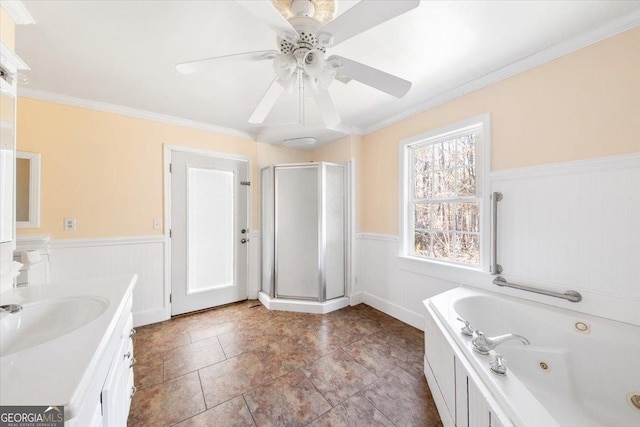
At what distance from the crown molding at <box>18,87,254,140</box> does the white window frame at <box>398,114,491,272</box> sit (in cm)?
216

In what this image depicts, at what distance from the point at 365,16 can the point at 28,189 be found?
3.04m

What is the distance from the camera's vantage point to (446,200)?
2.34m

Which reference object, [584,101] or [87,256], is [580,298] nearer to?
[584,101]

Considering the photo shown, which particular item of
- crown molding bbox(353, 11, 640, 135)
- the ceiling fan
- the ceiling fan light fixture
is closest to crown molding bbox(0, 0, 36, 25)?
the ceiling fan

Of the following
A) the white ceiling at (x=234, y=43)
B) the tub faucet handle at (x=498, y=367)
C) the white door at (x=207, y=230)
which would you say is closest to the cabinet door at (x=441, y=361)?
the tub faucet handle at (x=498, y=367)

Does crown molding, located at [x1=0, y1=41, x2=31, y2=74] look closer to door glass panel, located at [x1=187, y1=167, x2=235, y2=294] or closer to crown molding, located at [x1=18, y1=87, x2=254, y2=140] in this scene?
crown molding, located at [x1=18, y1=87, x2=254, y2=140]

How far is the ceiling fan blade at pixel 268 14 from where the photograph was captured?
85 cm

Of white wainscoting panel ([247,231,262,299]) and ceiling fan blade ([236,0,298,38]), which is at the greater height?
ceiling fan blade ([236,0,298,38])

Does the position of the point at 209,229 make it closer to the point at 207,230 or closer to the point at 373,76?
the point at 207,230

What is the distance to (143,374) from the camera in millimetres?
1799

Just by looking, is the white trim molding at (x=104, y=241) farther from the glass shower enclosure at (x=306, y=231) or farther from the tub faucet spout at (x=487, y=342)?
the tub faucet spout at (x=487, y=342)

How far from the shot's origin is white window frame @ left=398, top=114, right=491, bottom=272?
2.00 m

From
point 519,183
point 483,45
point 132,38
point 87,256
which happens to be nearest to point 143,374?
point 87,256

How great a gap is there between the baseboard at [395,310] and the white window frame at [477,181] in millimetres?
608
